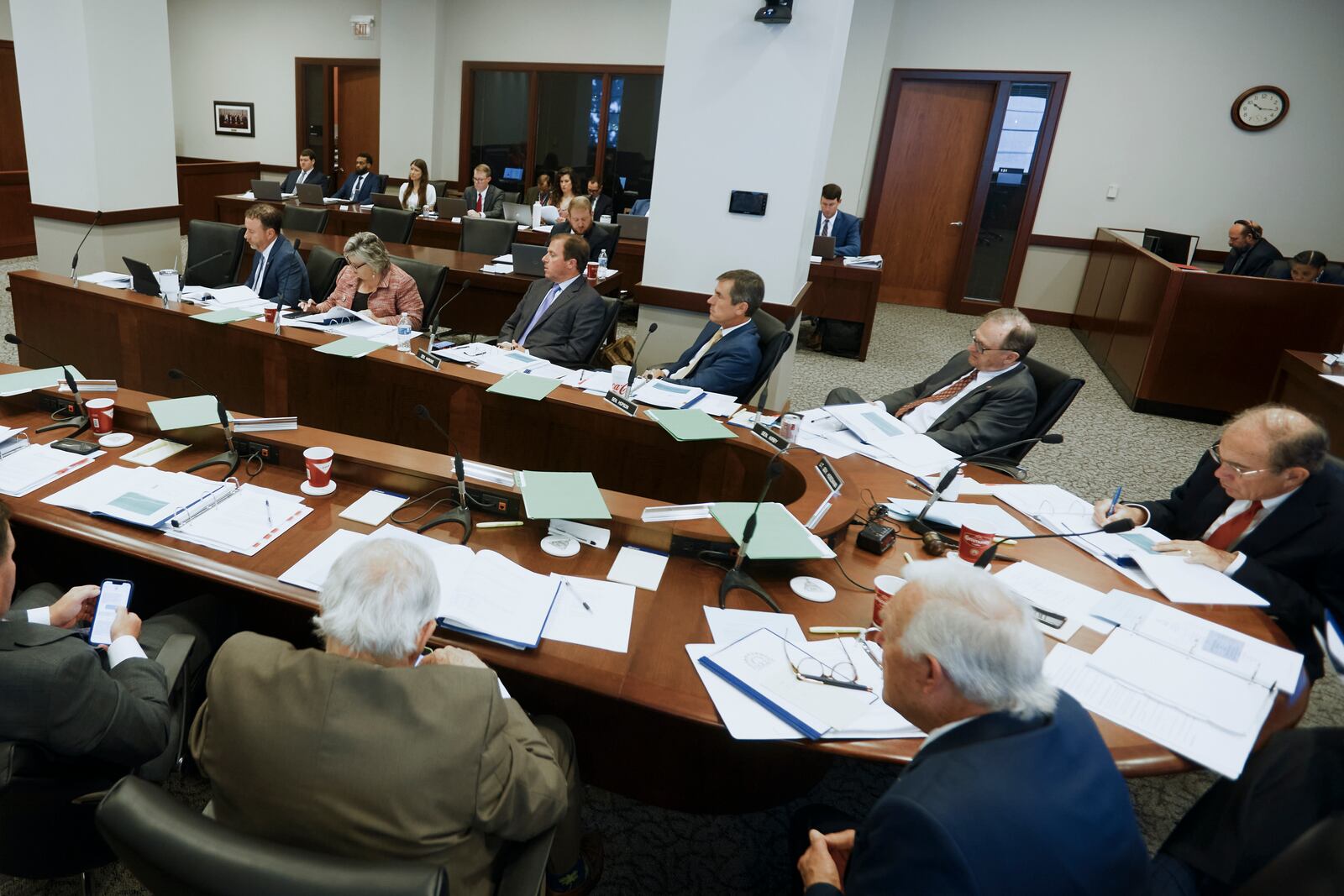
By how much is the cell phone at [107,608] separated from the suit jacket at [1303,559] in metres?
2.67

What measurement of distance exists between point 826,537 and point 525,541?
770 millimetres

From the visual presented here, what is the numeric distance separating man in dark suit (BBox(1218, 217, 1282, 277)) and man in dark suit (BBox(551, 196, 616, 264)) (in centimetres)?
516

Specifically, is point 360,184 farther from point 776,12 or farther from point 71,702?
point 71,702

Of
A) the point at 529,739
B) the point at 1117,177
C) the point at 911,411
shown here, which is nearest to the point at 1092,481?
the point at 911,411

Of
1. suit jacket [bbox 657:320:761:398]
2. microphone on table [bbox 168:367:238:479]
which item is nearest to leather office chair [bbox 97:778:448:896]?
microphone on table [bbox 168:367:238:479]

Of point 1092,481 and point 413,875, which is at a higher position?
point 413,875

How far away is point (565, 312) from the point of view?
3.96 metres

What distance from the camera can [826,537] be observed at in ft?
6.60

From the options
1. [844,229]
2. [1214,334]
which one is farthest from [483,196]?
[1214,334]

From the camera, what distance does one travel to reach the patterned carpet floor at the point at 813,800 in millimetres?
1856

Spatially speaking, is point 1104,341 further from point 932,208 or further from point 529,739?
point 529,739

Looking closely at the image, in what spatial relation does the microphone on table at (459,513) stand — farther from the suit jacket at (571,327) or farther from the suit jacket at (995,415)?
the suit jacket at (571,327)

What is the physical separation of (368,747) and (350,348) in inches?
99.2

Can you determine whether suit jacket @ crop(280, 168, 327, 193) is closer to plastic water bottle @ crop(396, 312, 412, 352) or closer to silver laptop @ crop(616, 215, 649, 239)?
silver laptop @ crop(616, 215, 649, 239)
